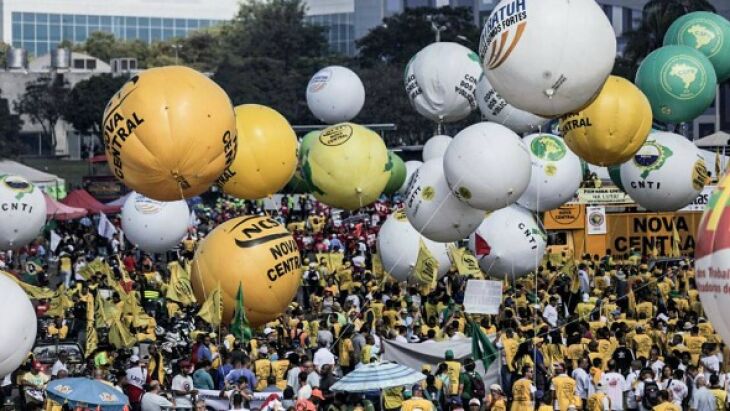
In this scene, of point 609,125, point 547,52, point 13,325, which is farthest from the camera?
point 609,125

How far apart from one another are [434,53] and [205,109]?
9.72m

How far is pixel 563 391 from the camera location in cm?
1694

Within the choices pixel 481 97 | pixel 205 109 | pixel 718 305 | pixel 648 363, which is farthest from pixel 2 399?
pixel 718 305

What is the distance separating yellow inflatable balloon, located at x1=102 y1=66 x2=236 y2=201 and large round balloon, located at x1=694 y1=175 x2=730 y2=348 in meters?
7.92

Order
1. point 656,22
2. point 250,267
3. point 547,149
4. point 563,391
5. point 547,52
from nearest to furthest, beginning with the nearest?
point 547,52 → point 563,391 → point 250,267 → point 547,149 → point 656,22

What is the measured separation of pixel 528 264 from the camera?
73.7ft

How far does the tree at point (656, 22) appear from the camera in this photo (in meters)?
51.8

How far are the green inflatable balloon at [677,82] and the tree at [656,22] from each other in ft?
90.0

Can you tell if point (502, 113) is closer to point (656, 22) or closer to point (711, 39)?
point (711, 39)

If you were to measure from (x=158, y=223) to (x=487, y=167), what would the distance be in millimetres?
10460

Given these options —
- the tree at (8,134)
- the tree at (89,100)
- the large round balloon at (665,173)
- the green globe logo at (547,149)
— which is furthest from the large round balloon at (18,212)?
the tree at (89,100)

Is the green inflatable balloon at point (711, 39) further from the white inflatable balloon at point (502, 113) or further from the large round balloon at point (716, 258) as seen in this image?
the large round balloon at point (716, 258)

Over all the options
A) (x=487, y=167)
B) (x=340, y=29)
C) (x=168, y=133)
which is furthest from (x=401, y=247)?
(x=340, y=29)

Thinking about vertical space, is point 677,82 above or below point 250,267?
above
